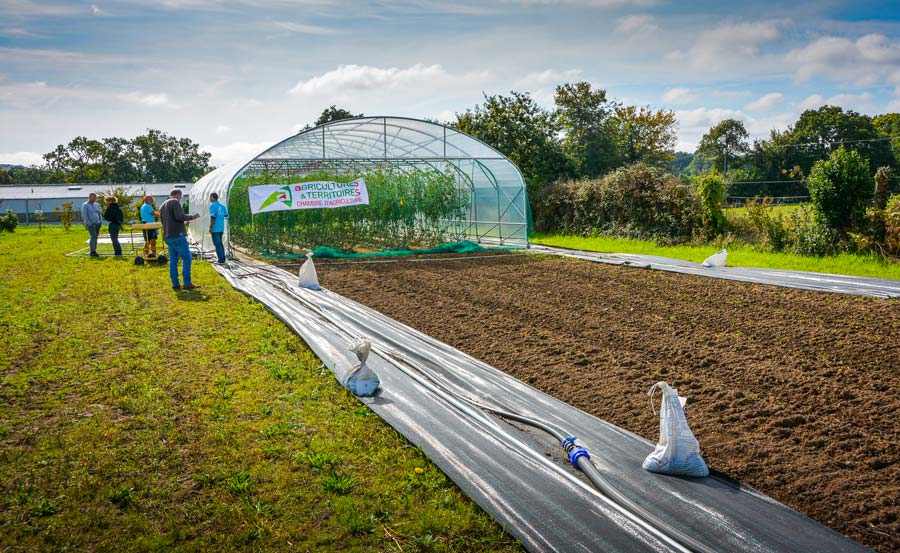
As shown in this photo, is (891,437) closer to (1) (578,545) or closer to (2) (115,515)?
(1) (578,545)

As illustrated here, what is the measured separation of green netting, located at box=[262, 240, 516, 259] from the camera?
49.2 ft

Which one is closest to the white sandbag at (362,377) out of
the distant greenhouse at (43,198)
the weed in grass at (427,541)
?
the weed in grass at (427,541)

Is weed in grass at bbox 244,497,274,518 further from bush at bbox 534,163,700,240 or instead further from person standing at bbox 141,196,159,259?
bush at bbox 534,163,700,240

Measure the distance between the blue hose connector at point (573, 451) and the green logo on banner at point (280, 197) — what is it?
1260 cm

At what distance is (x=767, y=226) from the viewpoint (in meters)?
14.4

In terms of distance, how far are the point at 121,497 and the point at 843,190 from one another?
45.1ft

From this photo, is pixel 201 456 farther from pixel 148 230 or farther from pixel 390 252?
pixel 390 252

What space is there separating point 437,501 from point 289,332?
14.0ft

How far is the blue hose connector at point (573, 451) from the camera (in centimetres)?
372

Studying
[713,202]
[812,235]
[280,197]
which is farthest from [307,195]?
[812,235]

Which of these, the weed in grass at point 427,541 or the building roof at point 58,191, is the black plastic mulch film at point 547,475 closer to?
the weed in grass at point 427,541

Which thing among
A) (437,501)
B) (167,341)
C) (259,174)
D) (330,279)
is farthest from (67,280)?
(437,501)

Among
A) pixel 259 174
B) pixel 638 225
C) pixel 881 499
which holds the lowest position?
pixel 881 499

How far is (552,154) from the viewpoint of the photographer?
2534 centimetres
